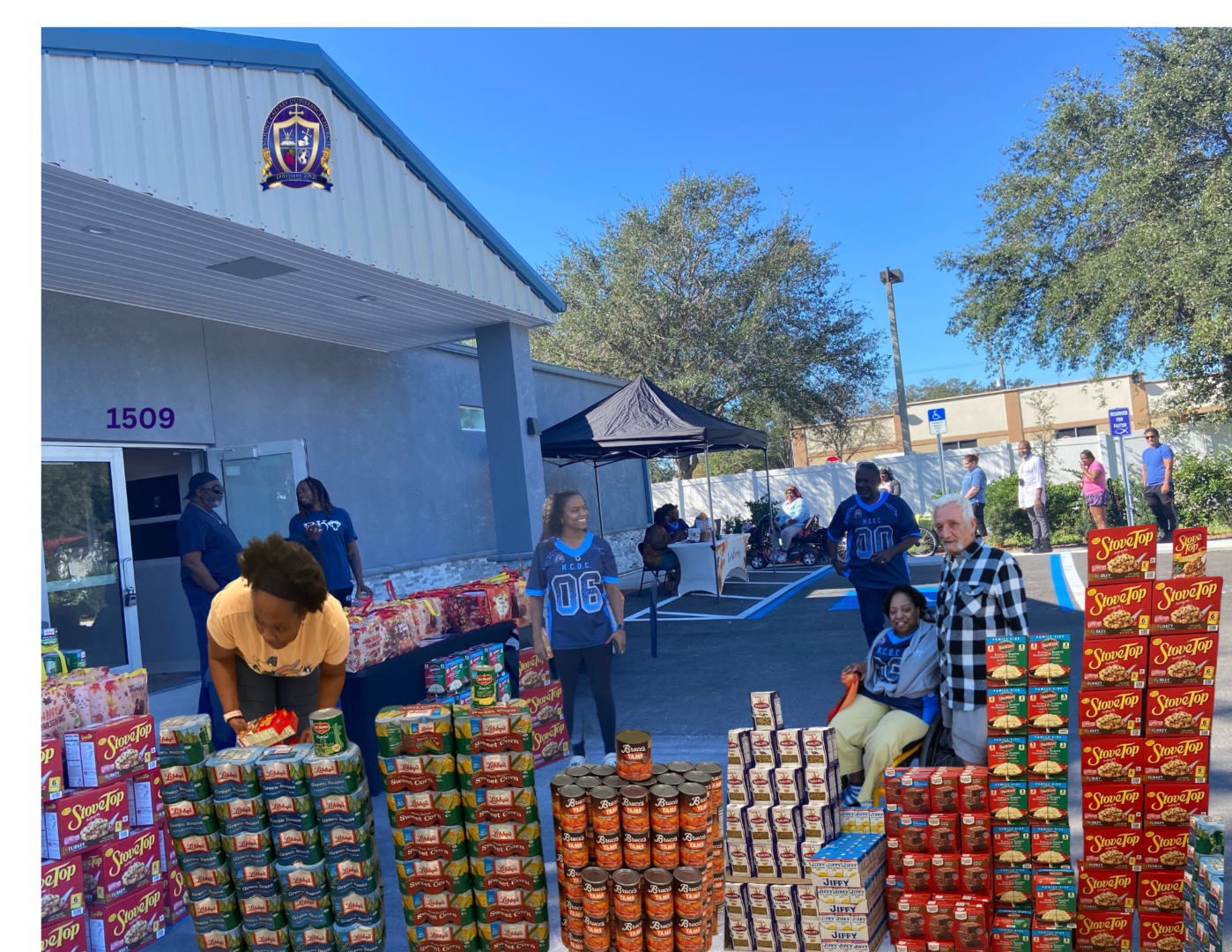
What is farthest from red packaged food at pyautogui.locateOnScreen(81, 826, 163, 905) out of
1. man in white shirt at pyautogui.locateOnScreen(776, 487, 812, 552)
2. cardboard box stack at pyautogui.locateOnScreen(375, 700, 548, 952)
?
man in white shirt at pyautogui.locateOnScreen(776, 487, 812, 552)

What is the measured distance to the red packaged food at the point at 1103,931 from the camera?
304cm

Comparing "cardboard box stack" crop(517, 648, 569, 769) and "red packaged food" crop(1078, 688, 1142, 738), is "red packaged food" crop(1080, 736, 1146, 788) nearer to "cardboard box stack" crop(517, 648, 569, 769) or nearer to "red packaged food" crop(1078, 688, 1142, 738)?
"red packaged food" crop(1078, 688, 1142, 738)

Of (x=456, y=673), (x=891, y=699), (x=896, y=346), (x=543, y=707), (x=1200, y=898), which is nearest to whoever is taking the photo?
(x=1200, y=898)

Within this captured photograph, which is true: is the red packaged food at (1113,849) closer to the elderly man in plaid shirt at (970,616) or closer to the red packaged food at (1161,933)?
the red packaged food at (1161,933)

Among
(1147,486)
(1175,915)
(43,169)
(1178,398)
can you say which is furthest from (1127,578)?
(1178,398)

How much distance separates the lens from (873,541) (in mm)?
6578

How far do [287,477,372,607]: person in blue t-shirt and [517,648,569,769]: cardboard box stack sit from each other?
1.55 m

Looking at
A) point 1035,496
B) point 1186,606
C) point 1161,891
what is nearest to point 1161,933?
point 1161,891

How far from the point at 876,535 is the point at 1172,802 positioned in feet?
11.6

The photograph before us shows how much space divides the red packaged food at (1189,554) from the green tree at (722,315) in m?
17.7

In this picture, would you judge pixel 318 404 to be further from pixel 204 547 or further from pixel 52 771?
pixel 52 771

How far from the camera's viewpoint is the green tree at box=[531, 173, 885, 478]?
21297mm

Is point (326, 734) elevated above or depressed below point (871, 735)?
above

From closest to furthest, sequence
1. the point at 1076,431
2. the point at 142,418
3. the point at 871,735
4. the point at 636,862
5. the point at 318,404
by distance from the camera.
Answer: the point at 636,862 → the point at 871,735 → the point at 142,418 → the point at 318,404 → the point at 1076,431
